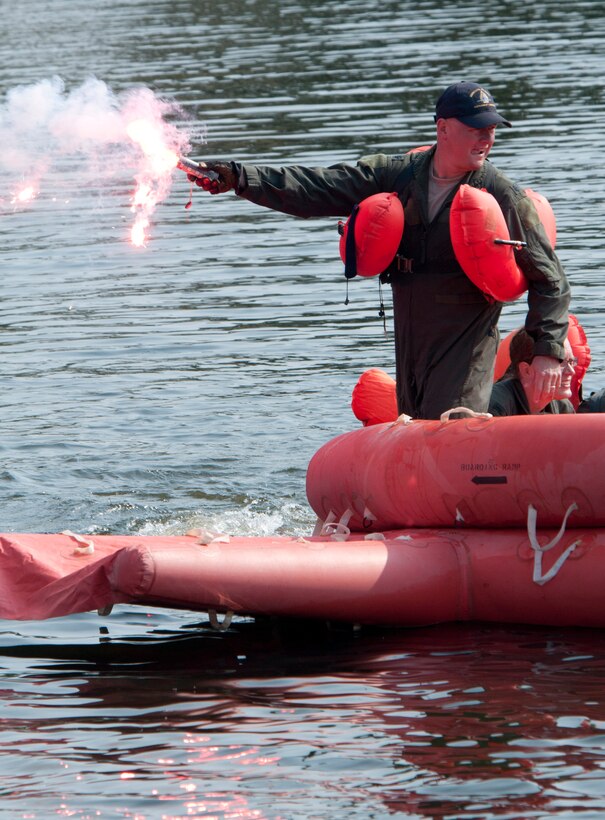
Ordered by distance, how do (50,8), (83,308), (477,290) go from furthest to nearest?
1. (50,8)
2. (83,308)
3. (477,290)

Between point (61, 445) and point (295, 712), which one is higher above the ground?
point (61, 445)

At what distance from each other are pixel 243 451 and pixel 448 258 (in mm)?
2959

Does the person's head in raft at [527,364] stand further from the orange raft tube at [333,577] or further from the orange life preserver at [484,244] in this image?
the orange raft tube at [333,577]

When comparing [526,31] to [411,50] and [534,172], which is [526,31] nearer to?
[411,50]

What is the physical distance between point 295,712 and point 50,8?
36.0m

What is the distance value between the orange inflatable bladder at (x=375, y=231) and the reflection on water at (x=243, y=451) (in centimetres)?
163

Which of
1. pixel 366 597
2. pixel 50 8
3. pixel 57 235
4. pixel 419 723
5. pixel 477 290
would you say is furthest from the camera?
pixel 50 8

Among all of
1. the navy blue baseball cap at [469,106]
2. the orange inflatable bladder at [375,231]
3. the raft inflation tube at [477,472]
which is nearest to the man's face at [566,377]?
the raft inflation tube at [477,472]

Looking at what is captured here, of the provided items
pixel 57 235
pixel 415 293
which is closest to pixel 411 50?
pixel 57 235

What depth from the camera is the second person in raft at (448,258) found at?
20.2 ft

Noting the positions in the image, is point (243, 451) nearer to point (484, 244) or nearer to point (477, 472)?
A: point (477, 472)

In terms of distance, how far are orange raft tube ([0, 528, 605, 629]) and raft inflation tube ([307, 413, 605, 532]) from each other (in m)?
0.10

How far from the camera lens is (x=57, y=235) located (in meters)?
15.0

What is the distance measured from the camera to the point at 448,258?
6.26m
